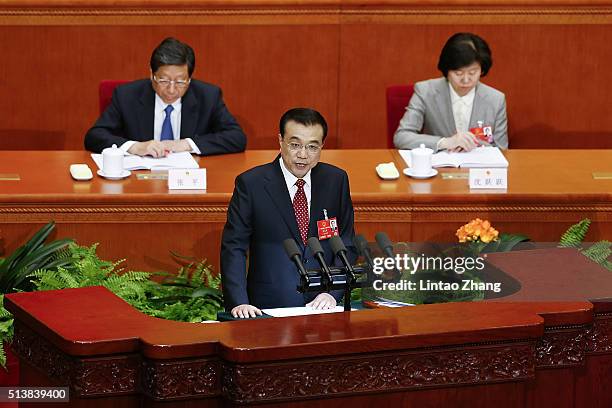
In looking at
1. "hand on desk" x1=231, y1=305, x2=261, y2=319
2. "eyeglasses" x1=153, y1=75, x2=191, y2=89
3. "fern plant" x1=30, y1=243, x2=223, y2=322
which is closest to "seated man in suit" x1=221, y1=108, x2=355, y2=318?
"hand on desk" x1=231, y1=305, x2=261, y2=319

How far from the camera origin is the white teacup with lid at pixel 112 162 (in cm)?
510

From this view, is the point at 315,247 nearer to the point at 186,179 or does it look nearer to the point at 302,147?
the point at 302,147

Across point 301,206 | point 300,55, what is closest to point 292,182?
point 301,206

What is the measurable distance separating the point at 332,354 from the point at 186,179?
7.37 ft

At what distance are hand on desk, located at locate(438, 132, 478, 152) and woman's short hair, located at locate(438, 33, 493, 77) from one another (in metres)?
0.35

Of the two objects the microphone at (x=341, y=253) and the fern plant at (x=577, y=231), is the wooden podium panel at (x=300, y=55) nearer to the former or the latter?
the fern plant at (x=577, y=231)

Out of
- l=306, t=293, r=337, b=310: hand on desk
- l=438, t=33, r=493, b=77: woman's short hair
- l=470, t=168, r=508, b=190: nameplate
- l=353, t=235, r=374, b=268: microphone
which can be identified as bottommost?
l=306, t=293, r=337, b=310: hand on desk

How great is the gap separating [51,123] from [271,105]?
1.25 m

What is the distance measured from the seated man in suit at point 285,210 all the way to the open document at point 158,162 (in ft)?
3.98

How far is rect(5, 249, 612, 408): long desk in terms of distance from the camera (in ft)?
9.28

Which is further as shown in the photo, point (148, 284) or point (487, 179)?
point (487, 179)

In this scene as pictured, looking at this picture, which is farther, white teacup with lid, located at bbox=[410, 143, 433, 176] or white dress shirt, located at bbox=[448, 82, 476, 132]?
white dress shirt, located at bbox=[448, 82, 476, 132]

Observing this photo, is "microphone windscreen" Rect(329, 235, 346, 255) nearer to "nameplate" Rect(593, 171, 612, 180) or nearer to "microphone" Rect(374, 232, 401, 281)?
"microphone" Rect(374, 232, 401, 281)

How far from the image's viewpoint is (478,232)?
4.78 meters
